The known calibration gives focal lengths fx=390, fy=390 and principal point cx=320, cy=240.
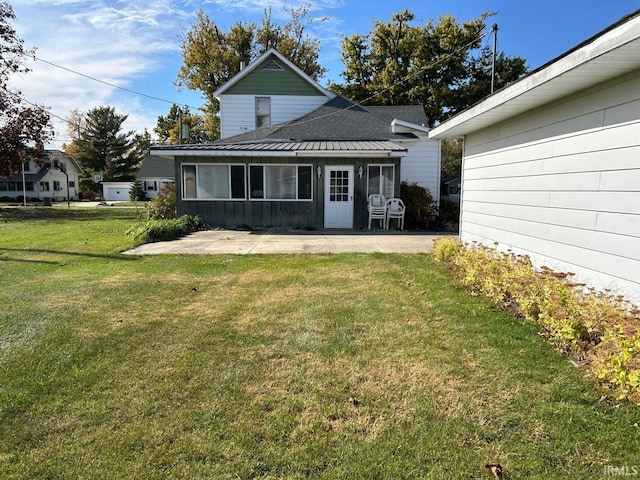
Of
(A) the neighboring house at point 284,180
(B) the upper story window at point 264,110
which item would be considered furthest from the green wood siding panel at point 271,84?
(A) the neighboring house at point 284,180

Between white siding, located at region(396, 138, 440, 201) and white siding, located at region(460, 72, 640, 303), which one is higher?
white siding, located at region(396, 138, 440, 201)

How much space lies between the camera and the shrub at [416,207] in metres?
13.0

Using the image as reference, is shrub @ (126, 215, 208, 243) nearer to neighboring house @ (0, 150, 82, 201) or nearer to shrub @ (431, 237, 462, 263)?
shrub @ (431, 237, 462, 263)

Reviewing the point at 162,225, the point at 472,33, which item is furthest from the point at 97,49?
the point at 472,33

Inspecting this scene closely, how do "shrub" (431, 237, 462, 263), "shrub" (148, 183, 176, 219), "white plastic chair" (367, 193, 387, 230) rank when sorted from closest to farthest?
"shrub" (431, 237, 462, 263) → "white plastic chair" (367, 193, 387, 230) → "shrub" (148, 183, 176, 219)

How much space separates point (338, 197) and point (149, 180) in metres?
34.3

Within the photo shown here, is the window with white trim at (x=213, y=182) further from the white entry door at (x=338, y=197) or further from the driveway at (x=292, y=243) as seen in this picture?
the white entry door at (x=338, y=197)

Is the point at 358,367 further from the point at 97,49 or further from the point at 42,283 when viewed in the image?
the point at 97,49

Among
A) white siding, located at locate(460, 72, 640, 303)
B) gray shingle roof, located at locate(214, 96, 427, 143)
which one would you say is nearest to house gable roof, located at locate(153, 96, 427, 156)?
gray shingle roof, located at locate(214, 96, 427, 143)

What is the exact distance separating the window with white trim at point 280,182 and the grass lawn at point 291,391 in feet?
25.0

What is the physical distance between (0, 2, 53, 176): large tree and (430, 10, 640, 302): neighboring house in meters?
23.8

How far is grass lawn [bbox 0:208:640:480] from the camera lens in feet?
6.68

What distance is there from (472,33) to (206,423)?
30501mm

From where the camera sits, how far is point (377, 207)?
1208 centimetres
